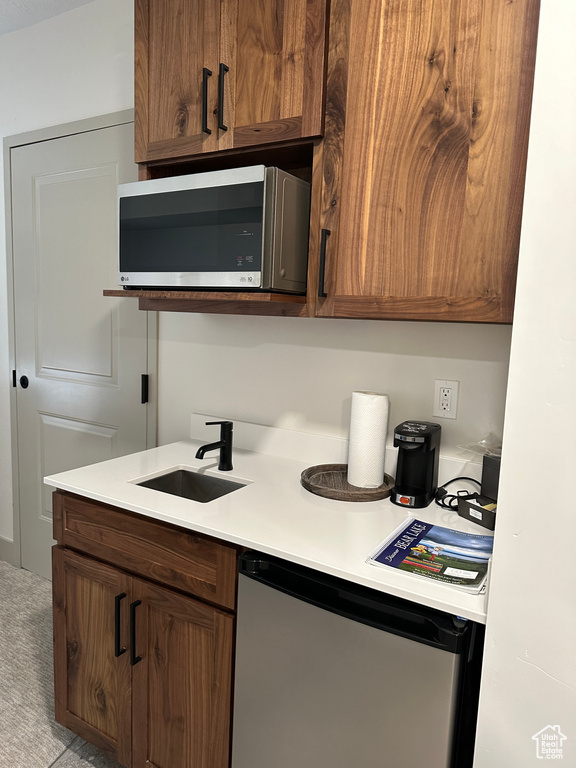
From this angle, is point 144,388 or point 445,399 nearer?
point 445,399

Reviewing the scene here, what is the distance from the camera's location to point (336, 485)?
1.62 meters

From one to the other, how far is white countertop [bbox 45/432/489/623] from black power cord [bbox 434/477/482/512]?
4 centimetres

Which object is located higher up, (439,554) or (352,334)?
(352,334)

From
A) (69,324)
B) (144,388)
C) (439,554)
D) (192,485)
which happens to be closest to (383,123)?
(439,554)

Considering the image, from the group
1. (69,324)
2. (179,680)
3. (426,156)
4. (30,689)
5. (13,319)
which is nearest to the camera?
(426,156)

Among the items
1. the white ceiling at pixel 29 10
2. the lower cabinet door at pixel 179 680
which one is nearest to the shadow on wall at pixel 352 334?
the lower cabinet door at pixel 179 680

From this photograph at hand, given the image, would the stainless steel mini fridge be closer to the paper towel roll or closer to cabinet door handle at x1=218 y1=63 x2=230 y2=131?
the paper towel roll

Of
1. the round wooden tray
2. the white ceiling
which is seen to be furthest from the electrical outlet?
the white ceiling

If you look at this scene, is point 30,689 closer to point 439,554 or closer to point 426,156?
point 439,554

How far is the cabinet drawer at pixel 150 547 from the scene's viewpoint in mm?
1317

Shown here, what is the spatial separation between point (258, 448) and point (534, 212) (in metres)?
1.34

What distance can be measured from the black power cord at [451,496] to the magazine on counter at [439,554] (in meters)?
0.14

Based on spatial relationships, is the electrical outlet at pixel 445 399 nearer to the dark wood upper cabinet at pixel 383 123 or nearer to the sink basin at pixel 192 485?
the dark wood upper cabinet at pixel 383 123

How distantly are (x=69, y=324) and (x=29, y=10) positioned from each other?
1.34m
